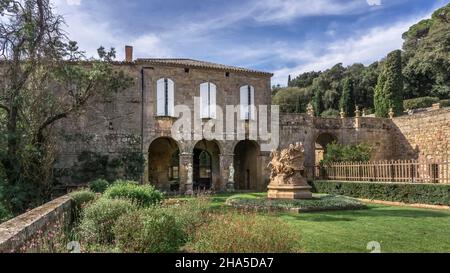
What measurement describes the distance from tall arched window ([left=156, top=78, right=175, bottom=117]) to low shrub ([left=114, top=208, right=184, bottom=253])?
59.6 ft

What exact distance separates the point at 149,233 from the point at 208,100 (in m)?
19.9

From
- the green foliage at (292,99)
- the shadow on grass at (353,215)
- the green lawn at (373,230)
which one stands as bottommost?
the shadow on grass at (353,215)

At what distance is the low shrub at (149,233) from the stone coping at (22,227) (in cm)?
130

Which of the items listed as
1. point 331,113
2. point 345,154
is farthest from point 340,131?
point 331,113

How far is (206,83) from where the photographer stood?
2609 centimetres

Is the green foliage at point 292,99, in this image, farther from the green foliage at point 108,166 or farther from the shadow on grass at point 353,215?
the shadow on grass at point 353,215

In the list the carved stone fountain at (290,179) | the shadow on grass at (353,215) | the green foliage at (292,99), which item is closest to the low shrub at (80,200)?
the shadow on grass at (353,215)

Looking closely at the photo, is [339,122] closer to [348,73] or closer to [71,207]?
[71,207]

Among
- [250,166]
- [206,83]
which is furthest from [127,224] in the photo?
[250,166]

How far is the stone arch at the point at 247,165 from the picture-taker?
91.0ft

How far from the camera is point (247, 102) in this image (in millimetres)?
27016

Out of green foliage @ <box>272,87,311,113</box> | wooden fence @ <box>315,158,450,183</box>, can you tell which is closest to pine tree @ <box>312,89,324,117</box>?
green foliage @ <box>272,87,311,113</box>

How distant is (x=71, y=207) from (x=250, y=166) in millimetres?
18510
